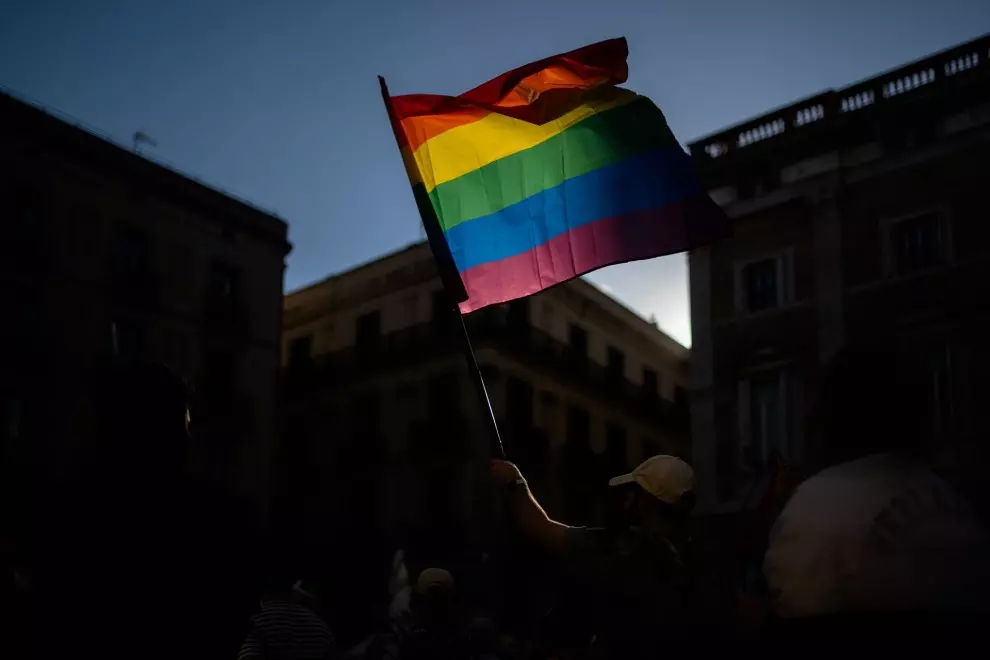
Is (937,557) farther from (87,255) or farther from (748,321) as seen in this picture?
(87,255)

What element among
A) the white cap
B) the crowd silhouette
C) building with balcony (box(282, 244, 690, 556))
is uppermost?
building with balcony (box(282, 244, 690, 556))

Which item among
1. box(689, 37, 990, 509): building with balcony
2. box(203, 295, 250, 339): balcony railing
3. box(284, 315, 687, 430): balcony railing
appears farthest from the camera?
box(284, 315, 687, 430): balcony railing

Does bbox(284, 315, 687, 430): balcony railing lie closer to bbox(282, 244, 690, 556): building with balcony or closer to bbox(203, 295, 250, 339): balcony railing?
bbox(282, 244, 690, 556): building with balcony

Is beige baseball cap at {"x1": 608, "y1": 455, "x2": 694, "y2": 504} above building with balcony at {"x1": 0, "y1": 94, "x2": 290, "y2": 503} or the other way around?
the other way around

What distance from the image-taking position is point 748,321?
2209cm

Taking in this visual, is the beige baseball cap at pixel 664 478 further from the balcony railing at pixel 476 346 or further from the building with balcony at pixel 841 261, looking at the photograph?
the balcony railing at pixel 476 346

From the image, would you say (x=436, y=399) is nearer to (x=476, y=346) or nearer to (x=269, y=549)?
(x=476, y=346)

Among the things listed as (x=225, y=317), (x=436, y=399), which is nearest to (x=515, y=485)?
(x=225, y=317)

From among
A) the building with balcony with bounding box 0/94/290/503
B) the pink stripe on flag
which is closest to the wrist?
the pink stripe on flag

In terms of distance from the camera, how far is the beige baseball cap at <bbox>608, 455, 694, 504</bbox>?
14.4 feet

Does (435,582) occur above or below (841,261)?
below

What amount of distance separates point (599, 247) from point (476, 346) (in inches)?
1044

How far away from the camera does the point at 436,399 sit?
3334cm

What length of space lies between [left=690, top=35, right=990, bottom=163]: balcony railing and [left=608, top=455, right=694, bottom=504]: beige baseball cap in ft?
58.9
